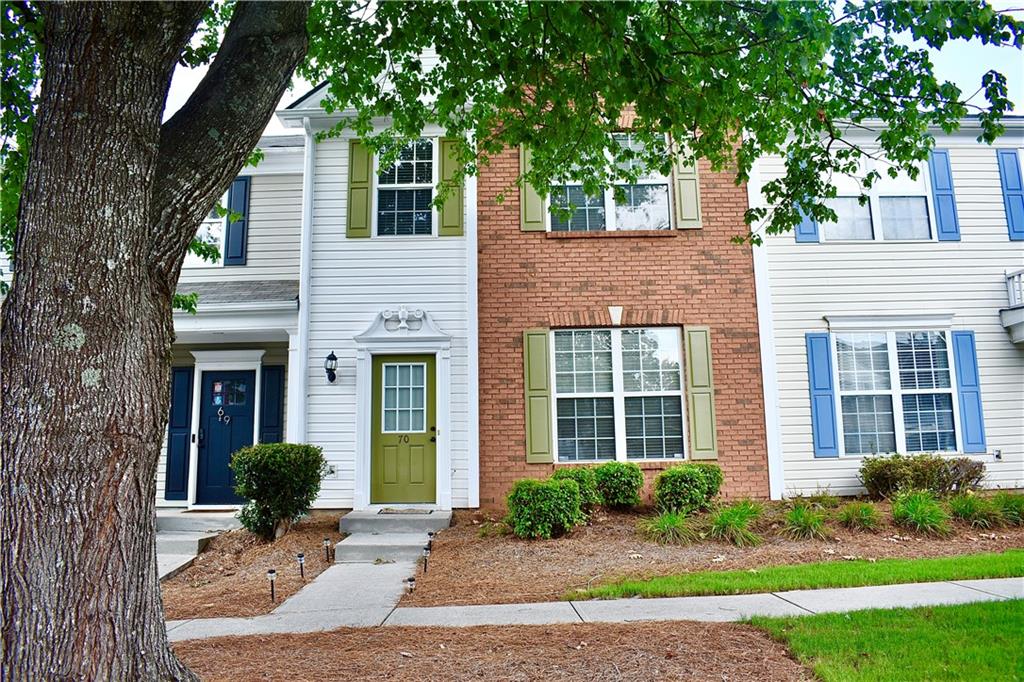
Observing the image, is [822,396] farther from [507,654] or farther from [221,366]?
[221,366]

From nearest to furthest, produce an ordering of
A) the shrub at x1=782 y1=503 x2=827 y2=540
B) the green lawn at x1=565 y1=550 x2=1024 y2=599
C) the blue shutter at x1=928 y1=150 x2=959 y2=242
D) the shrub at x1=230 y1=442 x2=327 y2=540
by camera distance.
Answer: the green lawn at x1=565 y1=550 x2=1024 y2=599 → the shrub at x1=782 y1=503 x2=827 y2=540 → the shrub at x1=230 y1=442 x2=327 y2=540 → the blue shutter at x1=928 y1=150 x2=959 y2=242

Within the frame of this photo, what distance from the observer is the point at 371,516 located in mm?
8461

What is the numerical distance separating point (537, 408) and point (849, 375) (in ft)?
15.7

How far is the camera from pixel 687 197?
32.4 ft

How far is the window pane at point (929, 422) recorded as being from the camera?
970 cm

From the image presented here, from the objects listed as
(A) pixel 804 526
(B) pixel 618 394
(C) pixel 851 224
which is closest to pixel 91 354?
(A) pixel 804 526

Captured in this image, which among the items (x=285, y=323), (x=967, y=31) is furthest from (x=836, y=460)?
(x=285, y=323)

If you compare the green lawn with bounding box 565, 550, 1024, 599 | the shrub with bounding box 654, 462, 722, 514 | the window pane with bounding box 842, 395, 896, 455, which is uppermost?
the window pane with bounding box 842, 395, 896, 455

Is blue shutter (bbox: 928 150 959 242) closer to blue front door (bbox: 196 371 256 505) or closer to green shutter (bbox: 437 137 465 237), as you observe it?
green shutter (bbox: 437 137 465 237)

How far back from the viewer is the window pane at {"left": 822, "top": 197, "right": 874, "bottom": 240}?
33.4 feet

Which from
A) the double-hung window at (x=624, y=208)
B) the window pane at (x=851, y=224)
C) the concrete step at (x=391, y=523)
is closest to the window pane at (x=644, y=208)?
the double-hung window at (x=624, y=208)

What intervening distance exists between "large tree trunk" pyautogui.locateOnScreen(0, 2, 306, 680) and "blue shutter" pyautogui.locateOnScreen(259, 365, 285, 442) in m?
7.42

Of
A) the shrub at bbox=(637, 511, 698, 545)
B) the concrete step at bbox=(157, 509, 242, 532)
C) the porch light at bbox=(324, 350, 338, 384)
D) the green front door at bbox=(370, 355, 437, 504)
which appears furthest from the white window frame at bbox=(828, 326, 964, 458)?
the concrete step at bbox=(157, 509, 242, 532)

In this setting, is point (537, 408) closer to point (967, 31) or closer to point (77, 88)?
point (967, 31)
